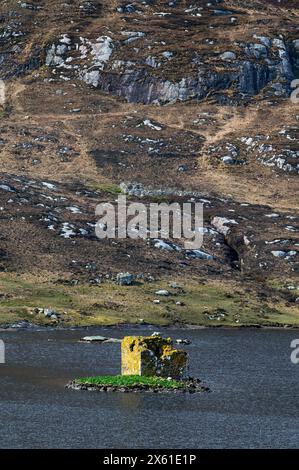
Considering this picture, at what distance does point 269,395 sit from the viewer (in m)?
76.6

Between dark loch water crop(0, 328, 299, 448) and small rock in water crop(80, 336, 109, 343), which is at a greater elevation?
dark loch water crop(0, 328, 299, 448)

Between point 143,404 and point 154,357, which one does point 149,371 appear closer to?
point 154,357

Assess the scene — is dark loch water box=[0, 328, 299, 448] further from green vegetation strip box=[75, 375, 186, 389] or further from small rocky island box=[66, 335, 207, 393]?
green vegetation strip box=[75, 375, 186, 389]

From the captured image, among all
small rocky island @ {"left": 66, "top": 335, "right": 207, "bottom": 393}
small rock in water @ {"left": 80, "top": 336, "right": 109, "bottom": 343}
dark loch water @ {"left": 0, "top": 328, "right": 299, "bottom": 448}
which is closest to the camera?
dark loch water @ {"left": 0, "top": 328, "right": 299, "bottom": 448}

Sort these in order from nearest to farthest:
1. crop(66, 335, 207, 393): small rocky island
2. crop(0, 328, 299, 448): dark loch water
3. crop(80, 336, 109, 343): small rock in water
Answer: crop(0, 328, 299, 448): dark loch water → crop(66, 335, 207, 393): small rocky island → crop(80, 336, 109, 343): small rock in water

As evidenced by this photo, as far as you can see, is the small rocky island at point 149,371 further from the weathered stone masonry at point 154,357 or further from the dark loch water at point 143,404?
the dark loch water at point 143,404

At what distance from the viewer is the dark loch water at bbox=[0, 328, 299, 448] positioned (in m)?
58.7

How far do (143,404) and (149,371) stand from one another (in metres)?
9.12

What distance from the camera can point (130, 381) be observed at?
249ft

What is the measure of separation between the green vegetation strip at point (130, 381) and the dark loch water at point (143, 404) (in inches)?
80.8

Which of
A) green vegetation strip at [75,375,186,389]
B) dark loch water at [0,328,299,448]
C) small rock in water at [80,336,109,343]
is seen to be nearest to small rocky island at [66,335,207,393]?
green vegetation strip at [75,375,186,389]

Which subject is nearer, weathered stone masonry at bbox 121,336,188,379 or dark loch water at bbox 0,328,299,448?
dark loch water at bbox 0,328,299,448

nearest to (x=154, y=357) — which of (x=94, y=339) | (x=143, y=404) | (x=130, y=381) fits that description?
(x=130, y=381)

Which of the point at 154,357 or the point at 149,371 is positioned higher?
the point at 154,357
